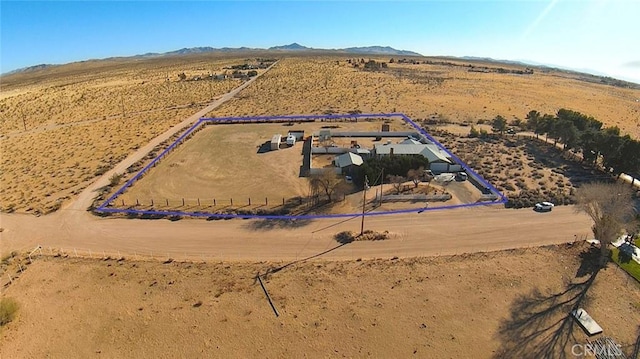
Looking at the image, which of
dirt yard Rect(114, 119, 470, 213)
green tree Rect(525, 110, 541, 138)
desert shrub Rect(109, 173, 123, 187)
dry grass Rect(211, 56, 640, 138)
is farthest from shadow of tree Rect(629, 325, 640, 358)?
dry grass Rect(211, 56, 640, 138)

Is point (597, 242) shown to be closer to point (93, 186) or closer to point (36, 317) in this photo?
point (36, 317)

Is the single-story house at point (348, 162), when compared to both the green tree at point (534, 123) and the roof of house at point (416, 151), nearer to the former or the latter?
the roof of house at point (416, 151)

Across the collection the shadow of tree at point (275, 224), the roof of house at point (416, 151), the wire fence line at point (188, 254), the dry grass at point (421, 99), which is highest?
the dry grass at point (421, 99)

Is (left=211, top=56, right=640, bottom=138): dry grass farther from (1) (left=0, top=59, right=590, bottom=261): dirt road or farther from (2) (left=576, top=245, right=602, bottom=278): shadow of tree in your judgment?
(2) (left=576, top=245, right=602, bottom=278): shadow of tree

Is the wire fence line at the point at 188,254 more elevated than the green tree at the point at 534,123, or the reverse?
the green tree at the point at 534,123

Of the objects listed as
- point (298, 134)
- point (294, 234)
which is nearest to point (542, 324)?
point (294, 234)

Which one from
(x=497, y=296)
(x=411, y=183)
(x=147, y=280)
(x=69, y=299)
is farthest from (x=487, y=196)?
(x=69, y=299)

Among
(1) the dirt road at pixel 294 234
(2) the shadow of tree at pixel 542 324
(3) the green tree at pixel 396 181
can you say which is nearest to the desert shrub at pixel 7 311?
(1) the dirt road at pixel 294 234
